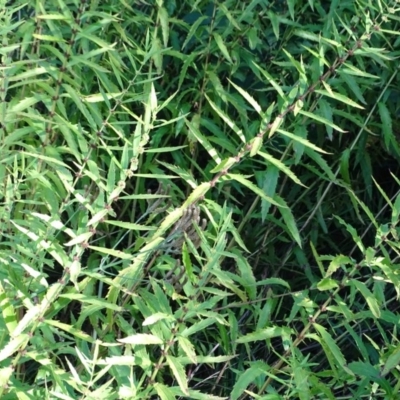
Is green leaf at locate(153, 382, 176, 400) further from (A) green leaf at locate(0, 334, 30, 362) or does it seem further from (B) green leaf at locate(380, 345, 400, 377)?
(B) green leaf at locate(380, 345, 400, 377)

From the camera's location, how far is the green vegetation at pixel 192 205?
1608mm

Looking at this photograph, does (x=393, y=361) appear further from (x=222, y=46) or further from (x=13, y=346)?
(x=222, y=46)

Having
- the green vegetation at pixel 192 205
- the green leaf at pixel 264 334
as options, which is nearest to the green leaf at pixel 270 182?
the green vegetation at pixel 192 205

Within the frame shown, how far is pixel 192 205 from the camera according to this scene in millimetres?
1706

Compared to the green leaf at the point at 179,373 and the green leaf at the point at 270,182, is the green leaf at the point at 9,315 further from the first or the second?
the green leaf at the point at 270,182

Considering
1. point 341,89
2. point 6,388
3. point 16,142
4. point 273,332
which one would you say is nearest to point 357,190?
point 341,89

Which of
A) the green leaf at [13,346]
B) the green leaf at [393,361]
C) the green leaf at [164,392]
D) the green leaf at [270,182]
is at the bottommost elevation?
the green leaf at [393,361]

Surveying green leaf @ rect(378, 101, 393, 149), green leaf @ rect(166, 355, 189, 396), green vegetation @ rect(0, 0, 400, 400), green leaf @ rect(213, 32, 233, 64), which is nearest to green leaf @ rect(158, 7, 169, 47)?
green vegetation @ rect(0, 0, 400, 400)

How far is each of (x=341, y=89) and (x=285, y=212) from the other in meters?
0.45

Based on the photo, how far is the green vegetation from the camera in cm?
161

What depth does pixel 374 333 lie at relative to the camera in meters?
2.42

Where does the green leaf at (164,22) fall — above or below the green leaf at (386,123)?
above

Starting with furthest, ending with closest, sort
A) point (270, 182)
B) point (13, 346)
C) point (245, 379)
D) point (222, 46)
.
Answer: point (222, 46) < point (270, 182) < point (245, 379) < point (13, 346)

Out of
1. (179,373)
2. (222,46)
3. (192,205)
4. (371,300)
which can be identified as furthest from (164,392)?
(222,46)
